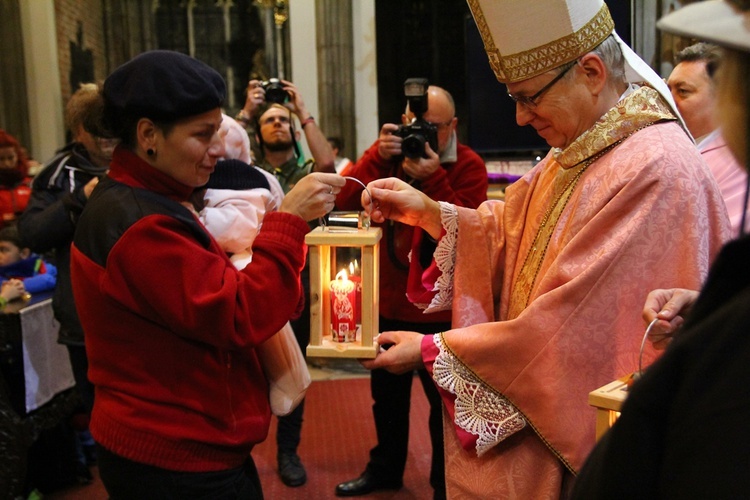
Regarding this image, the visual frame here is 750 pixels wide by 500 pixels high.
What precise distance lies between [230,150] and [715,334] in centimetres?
217

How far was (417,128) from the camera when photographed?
279 centimetres

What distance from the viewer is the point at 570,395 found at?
58.4 inches

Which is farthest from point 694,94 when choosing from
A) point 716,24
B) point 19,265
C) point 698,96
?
point 19,265

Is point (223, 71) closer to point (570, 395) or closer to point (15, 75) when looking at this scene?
point (15, 75)

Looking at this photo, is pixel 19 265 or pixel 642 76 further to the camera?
pixel 19 265

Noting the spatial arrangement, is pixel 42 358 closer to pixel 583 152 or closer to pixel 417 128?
pixel 417 128

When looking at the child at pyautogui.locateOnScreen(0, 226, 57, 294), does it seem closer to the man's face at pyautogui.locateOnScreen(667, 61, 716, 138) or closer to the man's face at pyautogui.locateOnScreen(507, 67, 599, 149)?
the man's face at pyautogui.locateOnScreen(507, 67, 599, 149)

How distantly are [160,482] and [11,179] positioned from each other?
3.11m

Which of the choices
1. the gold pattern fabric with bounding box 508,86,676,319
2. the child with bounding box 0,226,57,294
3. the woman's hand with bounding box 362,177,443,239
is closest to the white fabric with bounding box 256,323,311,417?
the woman's hand with bounding box 362,177,443,239

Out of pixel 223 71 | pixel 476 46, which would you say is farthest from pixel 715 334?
pixel 223 71

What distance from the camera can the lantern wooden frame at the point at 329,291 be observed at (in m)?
1.71

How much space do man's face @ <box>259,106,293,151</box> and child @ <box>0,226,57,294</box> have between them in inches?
47.9

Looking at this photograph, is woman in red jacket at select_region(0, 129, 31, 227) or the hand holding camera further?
woman in red jacket at select_region(0, 129, 31, 227)

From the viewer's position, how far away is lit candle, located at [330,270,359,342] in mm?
1777
